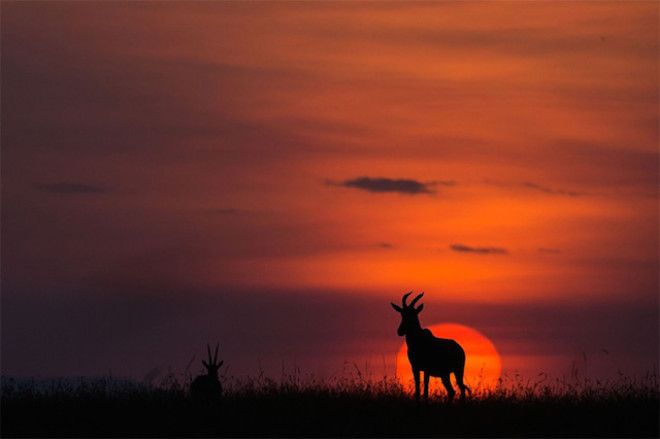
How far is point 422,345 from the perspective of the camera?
2494 centimetres

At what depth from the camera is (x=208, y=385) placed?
907 inches

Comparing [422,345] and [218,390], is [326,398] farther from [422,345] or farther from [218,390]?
[422,345]

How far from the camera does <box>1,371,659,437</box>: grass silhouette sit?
1900 centimetres

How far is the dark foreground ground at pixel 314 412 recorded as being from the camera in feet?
62.3

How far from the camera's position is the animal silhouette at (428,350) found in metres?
24.6

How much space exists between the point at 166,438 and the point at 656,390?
29.7 ft

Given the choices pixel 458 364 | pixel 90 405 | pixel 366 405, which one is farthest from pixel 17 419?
pixel 458 364

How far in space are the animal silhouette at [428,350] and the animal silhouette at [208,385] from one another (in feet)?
12.7

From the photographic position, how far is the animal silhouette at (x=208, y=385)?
858 inches

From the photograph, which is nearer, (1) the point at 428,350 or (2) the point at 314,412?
(2) the point at 314,412

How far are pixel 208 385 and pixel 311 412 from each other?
12.1 ft

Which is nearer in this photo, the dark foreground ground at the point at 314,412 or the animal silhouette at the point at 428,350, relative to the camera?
the dark foreground ground at the point at 314,412

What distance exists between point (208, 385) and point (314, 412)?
366 cm

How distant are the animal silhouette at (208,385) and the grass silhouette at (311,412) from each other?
21cm
